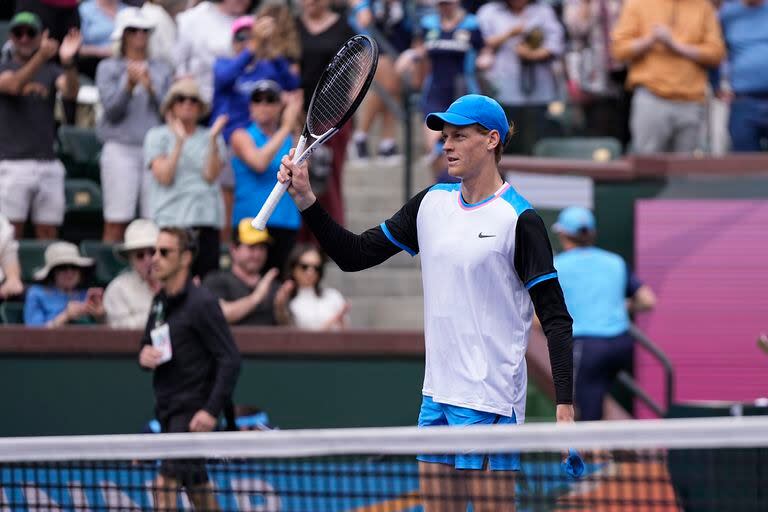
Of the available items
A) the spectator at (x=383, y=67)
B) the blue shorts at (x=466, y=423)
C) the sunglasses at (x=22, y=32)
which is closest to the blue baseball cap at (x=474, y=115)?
the blue shorts at (x=466, y=423)

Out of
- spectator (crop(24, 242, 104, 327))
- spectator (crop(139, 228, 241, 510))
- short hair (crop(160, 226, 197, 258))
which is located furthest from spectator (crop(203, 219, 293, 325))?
spectator (crop(139, 228, 241, 510))

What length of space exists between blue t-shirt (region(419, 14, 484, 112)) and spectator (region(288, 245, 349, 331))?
2.91 meters

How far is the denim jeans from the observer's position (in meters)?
12.9

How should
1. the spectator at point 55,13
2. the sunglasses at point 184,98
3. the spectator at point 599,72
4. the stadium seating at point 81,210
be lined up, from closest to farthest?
the sunglasses at point 184,98, the stadium seating at point 81,210, the spectator at point 55,13, the spectator at point 599,72

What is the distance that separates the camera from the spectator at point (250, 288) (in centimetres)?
1009

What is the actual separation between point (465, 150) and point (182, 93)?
510cm

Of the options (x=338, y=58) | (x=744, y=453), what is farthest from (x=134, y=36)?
(x=744, y=453)

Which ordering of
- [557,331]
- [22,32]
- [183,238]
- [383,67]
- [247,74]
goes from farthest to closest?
[383,67], [247,74], [22,32], [183,238], [557,331]

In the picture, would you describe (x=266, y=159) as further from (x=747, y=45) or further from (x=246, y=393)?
(x=747, y=45)

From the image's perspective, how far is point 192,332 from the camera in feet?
26.3

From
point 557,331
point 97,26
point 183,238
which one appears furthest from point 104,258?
point 557,331

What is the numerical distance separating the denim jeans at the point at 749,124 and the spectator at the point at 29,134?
18.6 feet

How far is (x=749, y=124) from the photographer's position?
13117 mm

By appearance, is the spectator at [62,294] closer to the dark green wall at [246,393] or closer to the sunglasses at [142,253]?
the dark green wall at [246,393]
